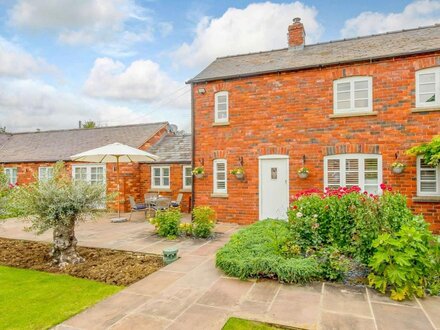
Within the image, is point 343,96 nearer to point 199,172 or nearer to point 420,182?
point 420,182

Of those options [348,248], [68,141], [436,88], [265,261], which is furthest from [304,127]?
[68,141]

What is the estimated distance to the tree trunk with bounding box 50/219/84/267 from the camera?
6527mm

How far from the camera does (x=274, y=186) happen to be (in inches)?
420

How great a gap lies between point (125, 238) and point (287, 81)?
8.03 meters

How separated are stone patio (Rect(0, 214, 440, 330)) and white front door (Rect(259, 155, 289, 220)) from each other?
537 cm

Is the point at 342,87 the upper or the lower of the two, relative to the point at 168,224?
upper

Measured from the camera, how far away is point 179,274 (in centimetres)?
568

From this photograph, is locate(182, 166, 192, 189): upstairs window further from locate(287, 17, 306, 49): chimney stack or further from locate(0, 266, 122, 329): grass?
locate(0, 266, 122, 329): grass

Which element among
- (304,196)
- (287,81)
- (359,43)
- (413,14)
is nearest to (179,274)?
(304,196)

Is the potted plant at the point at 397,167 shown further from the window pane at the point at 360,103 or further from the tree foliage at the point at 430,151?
the window pane at the point at 360,103

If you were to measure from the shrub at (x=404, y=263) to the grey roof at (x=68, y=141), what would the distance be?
47.5 ft

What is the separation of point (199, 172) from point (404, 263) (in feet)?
26.8

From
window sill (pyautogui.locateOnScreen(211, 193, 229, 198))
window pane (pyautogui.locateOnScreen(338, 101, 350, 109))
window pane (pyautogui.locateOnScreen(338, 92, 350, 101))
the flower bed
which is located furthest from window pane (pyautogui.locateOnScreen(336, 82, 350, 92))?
window sill (pyautogui.locateOnScreen(211, 193, 229, 198))

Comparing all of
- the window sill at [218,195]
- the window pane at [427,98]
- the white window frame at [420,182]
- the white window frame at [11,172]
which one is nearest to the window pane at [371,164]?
the white window frame at [420,182]
